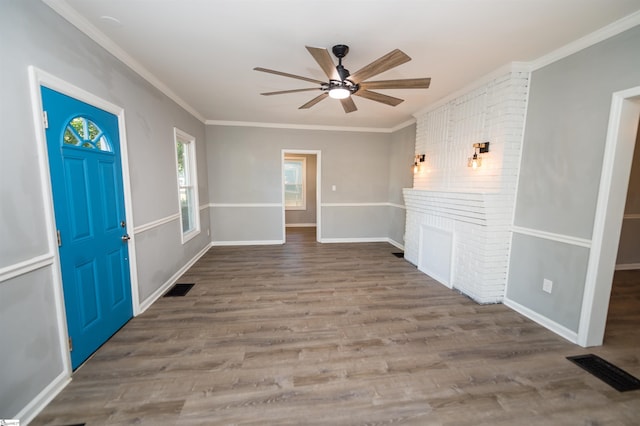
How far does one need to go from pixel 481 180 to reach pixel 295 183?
5.79 m

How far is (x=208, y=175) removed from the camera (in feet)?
17.6

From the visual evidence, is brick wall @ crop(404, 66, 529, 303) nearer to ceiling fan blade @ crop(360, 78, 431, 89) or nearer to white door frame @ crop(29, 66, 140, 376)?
ceiling fan blade @ crop(360, 78, 431, 89)

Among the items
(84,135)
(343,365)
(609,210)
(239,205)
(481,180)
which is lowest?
(343,365)

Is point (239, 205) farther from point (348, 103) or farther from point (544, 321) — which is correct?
point (544, 321)

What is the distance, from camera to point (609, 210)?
2.05m

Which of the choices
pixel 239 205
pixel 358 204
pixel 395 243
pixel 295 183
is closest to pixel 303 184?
→ pixel 295 183

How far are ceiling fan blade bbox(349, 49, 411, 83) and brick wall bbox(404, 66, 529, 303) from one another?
1702 millimetres

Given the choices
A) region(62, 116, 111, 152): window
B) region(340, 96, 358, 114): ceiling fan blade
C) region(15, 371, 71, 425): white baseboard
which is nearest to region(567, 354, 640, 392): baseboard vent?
region(340, 96, 358, 114): ceiling fan blade

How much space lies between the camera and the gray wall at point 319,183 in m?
5.40

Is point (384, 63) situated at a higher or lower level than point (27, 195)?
higher

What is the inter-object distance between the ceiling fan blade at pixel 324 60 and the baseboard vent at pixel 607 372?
10.2 ft

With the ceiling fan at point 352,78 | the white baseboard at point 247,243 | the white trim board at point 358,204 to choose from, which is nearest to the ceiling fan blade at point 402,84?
the ceiling fan at point 352,78

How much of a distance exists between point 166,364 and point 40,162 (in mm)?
1685

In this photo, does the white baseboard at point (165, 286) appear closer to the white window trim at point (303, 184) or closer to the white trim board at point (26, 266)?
the white trim board at point (26, 266)
